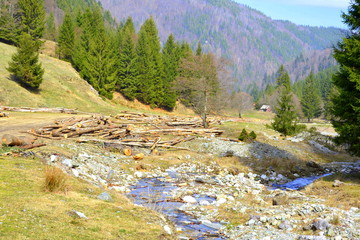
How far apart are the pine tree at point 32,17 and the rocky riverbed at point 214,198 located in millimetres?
49417

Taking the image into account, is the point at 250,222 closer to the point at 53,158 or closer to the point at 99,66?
the point at 53,158

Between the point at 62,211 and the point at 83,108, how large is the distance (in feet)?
121

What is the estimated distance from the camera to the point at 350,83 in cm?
1611

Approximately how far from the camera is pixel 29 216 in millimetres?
7145

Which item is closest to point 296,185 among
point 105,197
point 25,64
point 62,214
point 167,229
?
point 167,229

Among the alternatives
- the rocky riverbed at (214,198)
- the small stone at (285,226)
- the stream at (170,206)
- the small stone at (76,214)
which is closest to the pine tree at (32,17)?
the rocky riverbed at (214,198)

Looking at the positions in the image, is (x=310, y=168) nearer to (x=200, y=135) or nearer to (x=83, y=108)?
(x=200, y=135)

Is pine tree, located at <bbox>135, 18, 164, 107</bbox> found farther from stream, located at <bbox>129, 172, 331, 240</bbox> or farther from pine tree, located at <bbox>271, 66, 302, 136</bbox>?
stream, located at <bbox>129, 172, 331, 240</bbox>

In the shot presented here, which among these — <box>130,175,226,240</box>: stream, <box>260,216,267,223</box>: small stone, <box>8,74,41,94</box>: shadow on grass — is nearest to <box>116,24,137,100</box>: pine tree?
<box>8,74,41,94</box>: shadow on grass

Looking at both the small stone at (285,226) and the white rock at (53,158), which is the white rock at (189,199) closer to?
the small stone at (285,226)

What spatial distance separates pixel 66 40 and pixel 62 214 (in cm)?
6482

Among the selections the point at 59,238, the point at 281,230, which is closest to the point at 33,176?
the point at 59,238

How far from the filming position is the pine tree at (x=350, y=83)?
15.3m

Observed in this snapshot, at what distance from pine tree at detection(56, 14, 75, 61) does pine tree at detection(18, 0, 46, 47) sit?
5.13 m
